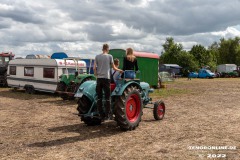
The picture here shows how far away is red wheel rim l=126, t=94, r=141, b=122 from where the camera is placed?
27.4 feet

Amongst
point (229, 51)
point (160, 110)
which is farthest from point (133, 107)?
point (229, 51)

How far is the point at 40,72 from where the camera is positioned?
60.2 ft

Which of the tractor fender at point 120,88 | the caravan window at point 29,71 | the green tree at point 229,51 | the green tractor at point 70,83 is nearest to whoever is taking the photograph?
the tractor fender at point 120,88

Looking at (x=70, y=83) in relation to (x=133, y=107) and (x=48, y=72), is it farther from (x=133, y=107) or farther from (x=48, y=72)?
(x=133, y=107)

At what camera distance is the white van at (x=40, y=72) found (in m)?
17.4

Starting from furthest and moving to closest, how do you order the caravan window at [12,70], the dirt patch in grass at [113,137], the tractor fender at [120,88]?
the caravan window at [12,70], the tractor fender at [120,88], the dirt patch in grass at [113,137]

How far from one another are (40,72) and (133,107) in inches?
440

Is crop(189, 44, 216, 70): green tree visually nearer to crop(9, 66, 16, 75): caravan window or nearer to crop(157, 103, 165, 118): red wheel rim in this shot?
crop(9, 66, 16, 75): caravan window

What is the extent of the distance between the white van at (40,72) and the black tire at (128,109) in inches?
374

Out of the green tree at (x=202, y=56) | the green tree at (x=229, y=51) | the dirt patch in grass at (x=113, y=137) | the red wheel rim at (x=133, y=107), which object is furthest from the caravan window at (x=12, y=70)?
the green tree at (x=229, y=51)

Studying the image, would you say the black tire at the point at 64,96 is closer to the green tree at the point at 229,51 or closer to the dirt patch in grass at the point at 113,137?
the dirt patch in grass at the point at 113,137

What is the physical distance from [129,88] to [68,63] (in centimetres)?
1018

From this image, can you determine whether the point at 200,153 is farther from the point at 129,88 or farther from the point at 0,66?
the point at 0,66

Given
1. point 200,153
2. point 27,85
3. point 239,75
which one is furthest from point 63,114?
point 239,75
